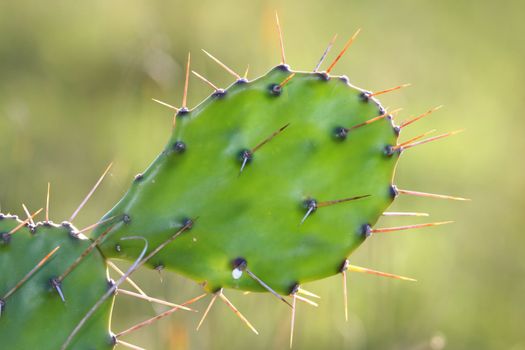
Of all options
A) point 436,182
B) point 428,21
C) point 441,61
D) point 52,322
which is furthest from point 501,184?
point 52,322

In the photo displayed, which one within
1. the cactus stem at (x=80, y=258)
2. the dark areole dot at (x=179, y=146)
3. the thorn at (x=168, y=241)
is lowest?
the thorn at (x=168, y=241)

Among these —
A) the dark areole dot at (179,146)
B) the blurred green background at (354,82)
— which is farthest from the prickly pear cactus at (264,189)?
the blurred green background at (354,82)

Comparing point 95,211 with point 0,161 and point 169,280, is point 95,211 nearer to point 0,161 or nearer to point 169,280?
point 0,161

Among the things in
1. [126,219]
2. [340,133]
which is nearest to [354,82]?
[340,133]

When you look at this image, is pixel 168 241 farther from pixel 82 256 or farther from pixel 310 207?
pixel 310 207

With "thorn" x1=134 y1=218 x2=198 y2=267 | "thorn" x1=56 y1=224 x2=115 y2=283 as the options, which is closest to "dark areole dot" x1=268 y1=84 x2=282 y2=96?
"thorn" x1=134 y1=218 x2=198 y2=267

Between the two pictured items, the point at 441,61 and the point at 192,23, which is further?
the point at 441,61

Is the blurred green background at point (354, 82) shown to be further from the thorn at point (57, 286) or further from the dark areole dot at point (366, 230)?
the thorn at point (57, 286)
